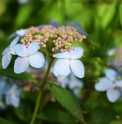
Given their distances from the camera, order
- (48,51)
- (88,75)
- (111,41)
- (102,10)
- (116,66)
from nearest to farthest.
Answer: (48,51), (88,75), (116,66), (111,41), (102,10)

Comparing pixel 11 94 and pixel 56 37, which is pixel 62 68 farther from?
pixel 11 94

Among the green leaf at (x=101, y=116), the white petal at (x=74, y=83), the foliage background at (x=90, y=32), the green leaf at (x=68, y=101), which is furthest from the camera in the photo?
the white petal at (x=74, y=83)

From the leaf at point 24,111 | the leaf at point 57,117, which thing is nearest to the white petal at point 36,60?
the leaf at point 57,117

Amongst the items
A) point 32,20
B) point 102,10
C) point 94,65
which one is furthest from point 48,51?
point 32,20

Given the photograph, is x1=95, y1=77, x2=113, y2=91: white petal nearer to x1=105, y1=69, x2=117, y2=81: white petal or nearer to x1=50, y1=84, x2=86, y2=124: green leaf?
x1=105, y1=69, x2=117, y2=81: white petal

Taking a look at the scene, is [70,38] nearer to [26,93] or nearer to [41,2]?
[26,93]

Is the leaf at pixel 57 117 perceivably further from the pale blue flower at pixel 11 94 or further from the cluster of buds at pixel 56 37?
the cluster of buds at pixel 56 37
